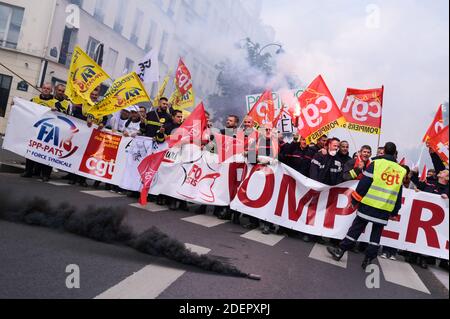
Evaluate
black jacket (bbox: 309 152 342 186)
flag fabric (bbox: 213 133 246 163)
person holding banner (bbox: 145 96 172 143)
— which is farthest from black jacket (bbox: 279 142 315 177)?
person holding banner (bbox: 145 96 172 143)

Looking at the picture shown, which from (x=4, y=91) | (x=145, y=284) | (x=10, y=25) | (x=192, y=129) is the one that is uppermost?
(x=10, y=25)

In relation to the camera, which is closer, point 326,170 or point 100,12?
point 326,170

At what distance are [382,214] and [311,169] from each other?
76.2 inches

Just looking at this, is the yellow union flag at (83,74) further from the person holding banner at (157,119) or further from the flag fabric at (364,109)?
the flag fabric at (364,109)

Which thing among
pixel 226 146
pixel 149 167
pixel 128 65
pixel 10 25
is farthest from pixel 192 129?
pixel 10 25

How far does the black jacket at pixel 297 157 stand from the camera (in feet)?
22.4

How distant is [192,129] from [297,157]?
1.90 m

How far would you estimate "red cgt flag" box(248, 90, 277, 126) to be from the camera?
26.6 feet

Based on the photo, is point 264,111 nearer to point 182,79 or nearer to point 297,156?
point 297,156

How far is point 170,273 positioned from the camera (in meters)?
3.11

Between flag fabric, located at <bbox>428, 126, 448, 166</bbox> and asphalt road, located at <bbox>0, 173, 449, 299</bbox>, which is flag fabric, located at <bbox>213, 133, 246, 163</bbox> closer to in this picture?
asphalt road, located at <bbox>0, 173, 449, 299</bbox>

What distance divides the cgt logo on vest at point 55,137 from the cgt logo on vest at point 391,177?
563 cm

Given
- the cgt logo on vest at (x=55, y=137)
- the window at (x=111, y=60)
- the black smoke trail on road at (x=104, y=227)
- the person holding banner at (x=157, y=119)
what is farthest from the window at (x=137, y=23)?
the black smoke trail on road at (x=104, y=227)
